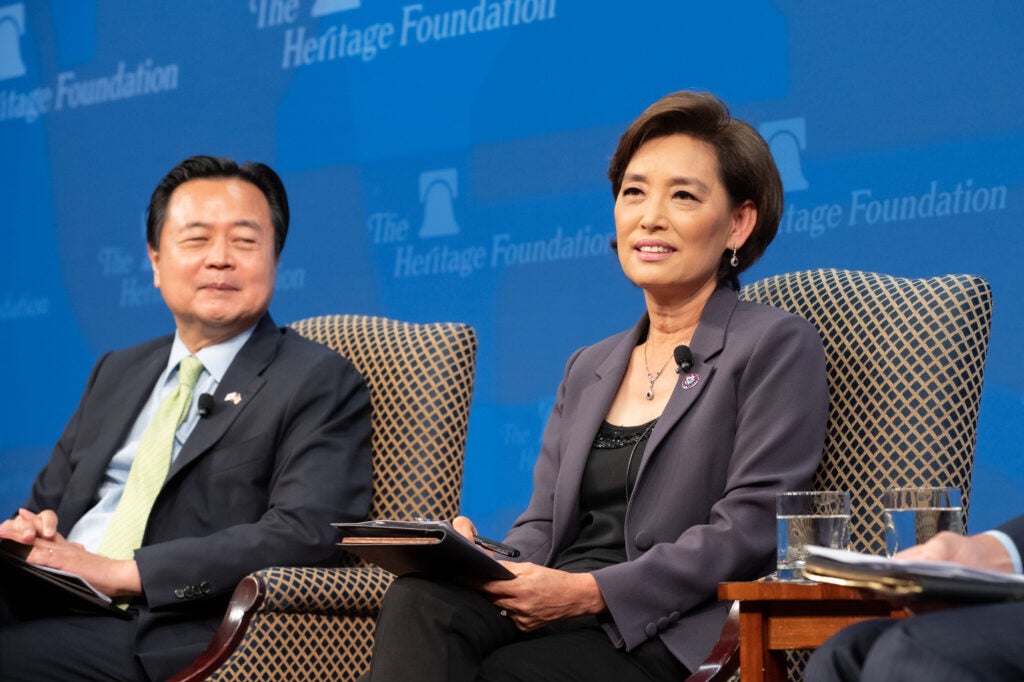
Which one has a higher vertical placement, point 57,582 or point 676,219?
point 676,219

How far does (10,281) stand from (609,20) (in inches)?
117

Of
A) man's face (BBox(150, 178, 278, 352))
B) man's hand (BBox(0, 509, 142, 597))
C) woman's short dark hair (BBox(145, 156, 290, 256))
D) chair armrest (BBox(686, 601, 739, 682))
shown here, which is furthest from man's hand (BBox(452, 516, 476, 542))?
woman's short dark hair (BBox(145, 156, 290, 256))

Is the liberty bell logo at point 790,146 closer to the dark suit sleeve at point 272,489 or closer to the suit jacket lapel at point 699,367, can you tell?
the suit jacket lapel at point 699,367

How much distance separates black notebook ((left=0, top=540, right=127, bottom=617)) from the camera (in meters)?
2.67

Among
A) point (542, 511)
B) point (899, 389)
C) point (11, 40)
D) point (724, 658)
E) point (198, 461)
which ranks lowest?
point (724, 658)

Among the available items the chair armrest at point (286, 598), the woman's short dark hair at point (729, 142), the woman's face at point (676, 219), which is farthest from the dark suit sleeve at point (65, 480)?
the woman's short dark hair at point (729, 142)

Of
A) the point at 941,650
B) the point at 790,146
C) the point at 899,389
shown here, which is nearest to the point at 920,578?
the point at 941,650

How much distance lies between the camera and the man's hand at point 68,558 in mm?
2773

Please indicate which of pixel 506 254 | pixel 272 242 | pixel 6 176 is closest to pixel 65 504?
pixel 272 242

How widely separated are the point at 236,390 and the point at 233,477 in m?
0.25

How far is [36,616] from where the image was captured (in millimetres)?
2885

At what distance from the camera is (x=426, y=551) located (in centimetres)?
212

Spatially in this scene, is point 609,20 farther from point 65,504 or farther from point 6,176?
point 6,176

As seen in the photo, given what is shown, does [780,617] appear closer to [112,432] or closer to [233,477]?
[233,477]
